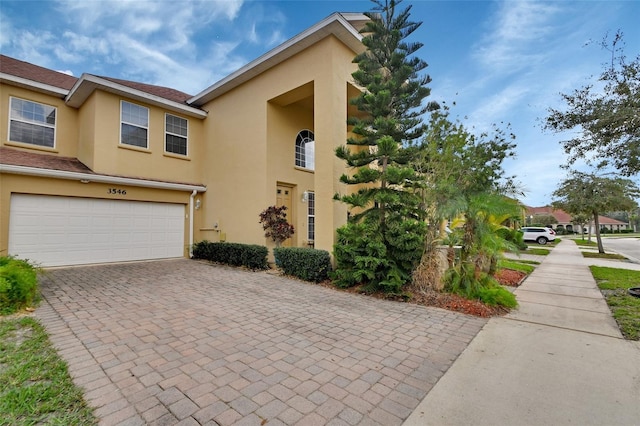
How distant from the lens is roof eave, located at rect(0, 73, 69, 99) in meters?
9.42

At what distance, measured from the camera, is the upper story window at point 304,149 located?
11.7m

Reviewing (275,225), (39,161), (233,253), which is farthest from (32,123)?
(275,225)

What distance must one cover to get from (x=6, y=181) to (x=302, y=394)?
10.7 m

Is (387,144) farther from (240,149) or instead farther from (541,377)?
(240,149)

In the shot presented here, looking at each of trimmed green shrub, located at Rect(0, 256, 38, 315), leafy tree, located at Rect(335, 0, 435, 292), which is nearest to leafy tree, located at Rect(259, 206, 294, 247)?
leafy tree, located at Rect(335, 0, 435, 292)

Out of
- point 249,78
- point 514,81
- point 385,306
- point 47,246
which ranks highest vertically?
point 249,78

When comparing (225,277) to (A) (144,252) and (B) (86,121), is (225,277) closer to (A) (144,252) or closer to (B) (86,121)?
(A) (144,252)

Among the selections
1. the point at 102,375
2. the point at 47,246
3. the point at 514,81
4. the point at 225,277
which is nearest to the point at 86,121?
the point at 47,246

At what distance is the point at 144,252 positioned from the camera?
10938 mm

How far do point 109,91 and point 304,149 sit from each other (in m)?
7.08

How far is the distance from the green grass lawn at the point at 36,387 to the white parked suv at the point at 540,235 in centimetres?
3106

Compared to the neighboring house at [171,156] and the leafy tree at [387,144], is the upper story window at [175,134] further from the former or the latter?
the leafy tree at [387,144]

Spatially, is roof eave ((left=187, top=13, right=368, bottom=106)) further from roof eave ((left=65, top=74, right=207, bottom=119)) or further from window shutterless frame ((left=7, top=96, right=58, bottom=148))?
window shutterless frame ((left=7, top=96, right=58, bottom=148))

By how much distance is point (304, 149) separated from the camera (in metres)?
11.9
